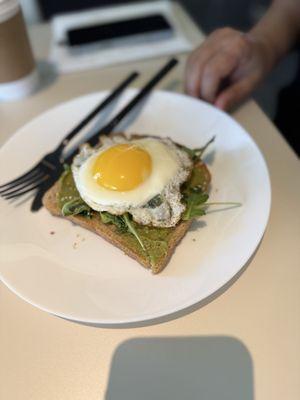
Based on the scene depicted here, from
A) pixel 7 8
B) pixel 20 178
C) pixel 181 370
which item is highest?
pixel 7 8

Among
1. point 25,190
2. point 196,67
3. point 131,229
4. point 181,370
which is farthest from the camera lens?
point 196,67

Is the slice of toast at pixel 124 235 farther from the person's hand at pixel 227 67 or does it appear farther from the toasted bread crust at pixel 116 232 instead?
the person's hand at pixel 227 67

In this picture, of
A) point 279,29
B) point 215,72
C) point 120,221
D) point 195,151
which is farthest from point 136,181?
point 279,29

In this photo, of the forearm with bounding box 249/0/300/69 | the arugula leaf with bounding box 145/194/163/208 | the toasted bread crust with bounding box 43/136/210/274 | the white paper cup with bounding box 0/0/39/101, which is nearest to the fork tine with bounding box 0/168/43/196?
the toasted bread crust with bounding box 43/136/210/274

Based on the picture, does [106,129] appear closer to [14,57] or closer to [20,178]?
[20,178]

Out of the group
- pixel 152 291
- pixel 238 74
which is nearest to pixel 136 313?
pixel 152 291

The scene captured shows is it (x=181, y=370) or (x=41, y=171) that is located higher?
(x=41, y=171)
